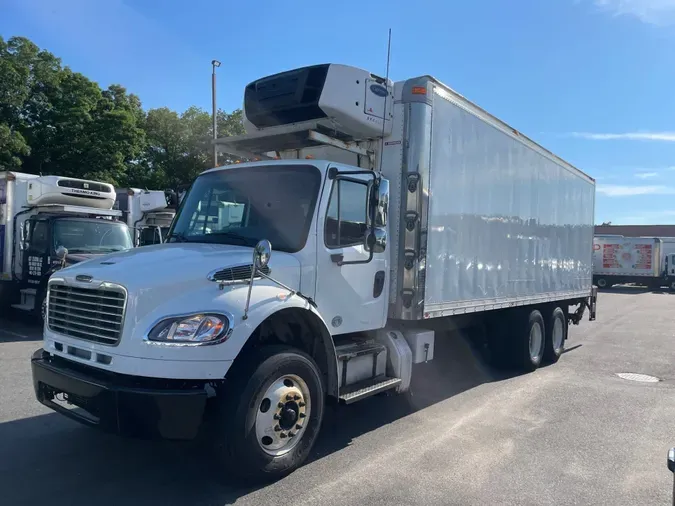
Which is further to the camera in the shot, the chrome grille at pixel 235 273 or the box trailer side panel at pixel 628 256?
the box trailer side panel at pixel 628 256

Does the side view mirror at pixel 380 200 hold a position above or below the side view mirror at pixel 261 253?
above

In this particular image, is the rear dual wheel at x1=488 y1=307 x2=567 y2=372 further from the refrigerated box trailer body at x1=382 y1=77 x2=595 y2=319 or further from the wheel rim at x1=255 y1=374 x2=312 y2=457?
the wheel rim at x1=255 y1=374 x2=312 y2=457

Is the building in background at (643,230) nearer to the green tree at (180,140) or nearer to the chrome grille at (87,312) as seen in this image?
the green tree at (180,140)

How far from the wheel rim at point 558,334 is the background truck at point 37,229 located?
29.9 feet

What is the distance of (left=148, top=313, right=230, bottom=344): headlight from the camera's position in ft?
12.5

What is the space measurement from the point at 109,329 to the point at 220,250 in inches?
43.0

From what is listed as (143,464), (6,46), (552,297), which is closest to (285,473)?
(143,464)

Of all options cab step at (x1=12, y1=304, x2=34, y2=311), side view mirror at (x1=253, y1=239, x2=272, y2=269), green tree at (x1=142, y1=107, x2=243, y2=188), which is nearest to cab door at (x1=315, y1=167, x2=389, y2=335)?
side view mirror at (x1=253, y1=239, x2=272, y2=269)

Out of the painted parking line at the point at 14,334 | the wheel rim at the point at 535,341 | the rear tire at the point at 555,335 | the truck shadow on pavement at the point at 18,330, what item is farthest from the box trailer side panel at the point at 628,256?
the painted parking line at the point at 14,334

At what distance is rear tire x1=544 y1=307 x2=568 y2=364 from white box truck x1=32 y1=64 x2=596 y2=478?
2178mm

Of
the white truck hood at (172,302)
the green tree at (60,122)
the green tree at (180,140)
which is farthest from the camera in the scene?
the green tree at (180,140)

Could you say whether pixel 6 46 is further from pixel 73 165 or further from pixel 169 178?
pixel 169 178

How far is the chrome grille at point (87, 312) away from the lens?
13.0 feet

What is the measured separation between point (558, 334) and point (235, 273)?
26.5ft
